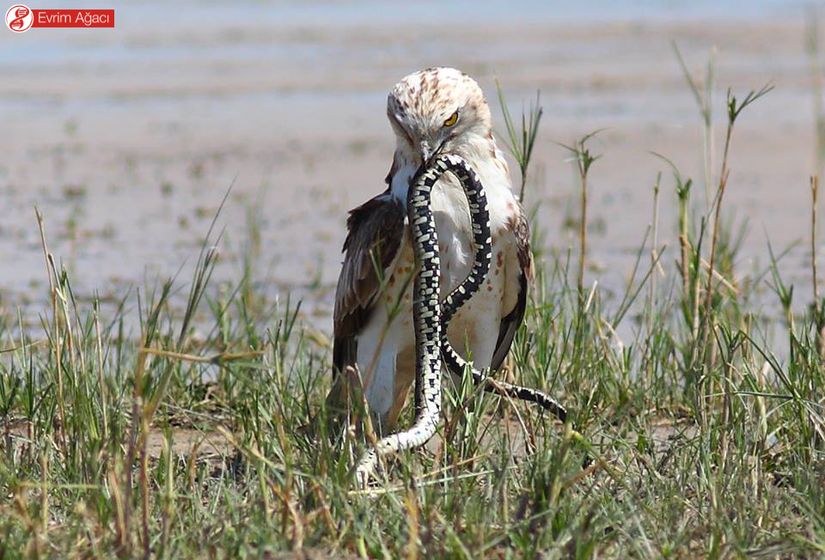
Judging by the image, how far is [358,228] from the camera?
4.64 m

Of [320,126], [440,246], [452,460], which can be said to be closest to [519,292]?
[440,246]

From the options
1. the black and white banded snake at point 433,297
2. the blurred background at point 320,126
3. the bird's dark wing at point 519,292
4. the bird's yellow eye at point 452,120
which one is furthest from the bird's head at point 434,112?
Result: the blurred background at point 320,126

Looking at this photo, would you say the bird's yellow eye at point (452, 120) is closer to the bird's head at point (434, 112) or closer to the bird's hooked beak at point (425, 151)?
the bird's head at point (434, 112)

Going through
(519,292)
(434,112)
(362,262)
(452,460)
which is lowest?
(452,460)

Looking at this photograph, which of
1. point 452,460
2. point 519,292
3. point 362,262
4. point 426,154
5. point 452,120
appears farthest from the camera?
point 519,292

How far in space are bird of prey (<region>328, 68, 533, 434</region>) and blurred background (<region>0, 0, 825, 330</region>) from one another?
2.66 ft

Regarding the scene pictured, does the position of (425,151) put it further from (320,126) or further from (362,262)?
(320,126)

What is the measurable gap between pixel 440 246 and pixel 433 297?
Result: 0.50m

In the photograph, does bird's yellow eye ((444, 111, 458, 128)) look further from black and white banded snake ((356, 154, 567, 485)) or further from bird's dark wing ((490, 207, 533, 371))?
bird's dark wing ((490, 207, 533, 371))

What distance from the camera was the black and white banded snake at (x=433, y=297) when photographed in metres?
3.89

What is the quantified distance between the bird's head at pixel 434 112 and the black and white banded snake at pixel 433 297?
0.37 feet

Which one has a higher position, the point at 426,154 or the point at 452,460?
the point at 426,154

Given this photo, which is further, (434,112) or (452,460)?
(434,112)

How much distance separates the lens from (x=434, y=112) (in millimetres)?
4270
